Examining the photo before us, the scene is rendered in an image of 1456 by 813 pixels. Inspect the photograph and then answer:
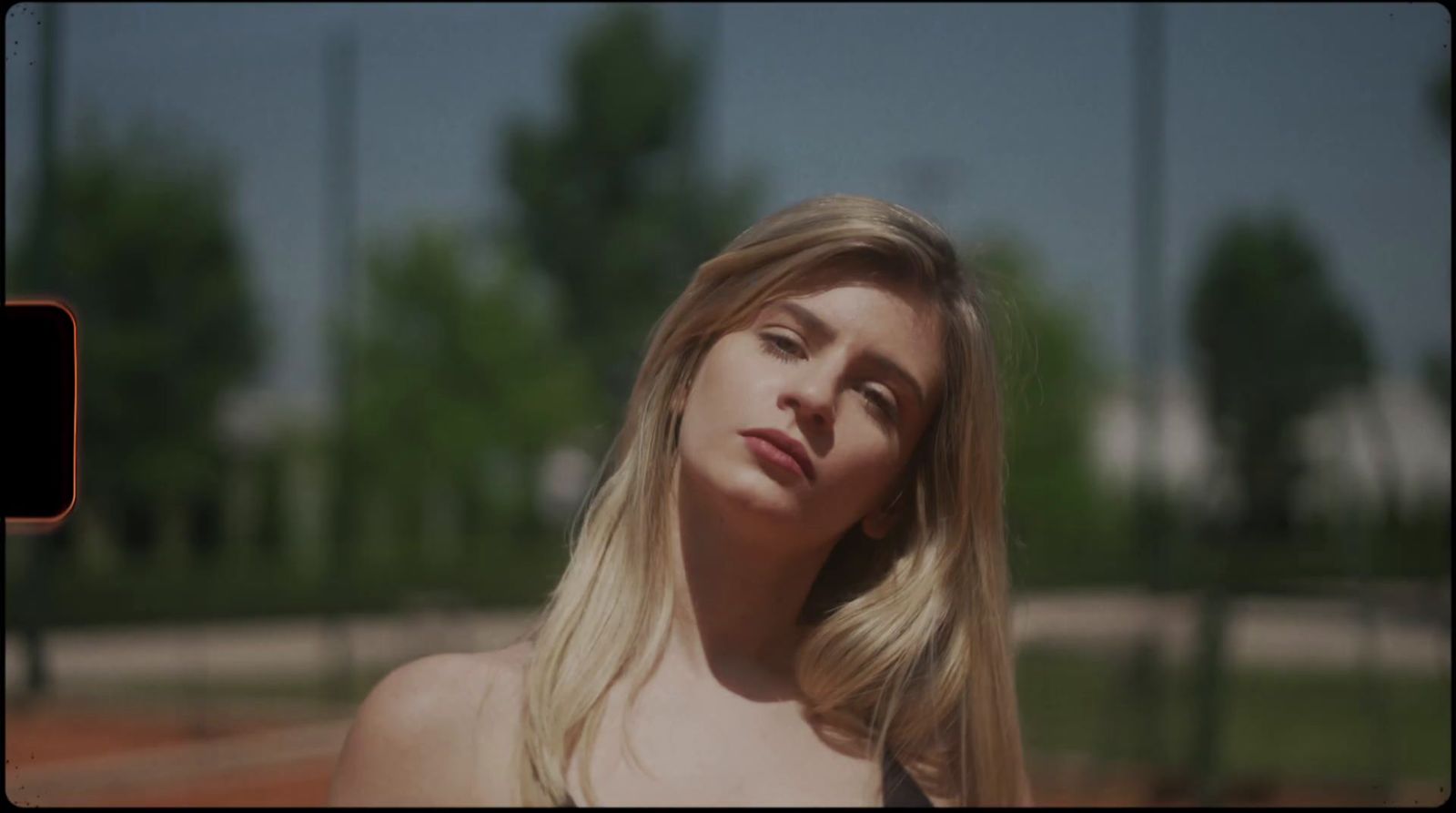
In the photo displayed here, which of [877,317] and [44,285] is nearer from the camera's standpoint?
[877,317]

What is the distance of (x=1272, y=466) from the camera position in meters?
5.91

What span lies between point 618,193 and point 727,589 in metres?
5.79

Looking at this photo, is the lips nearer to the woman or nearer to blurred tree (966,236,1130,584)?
the woman

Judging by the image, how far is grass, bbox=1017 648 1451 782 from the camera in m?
6.09

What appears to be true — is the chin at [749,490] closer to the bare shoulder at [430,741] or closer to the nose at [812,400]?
the nose at [812,400]

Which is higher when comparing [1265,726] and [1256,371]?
[1256,371]

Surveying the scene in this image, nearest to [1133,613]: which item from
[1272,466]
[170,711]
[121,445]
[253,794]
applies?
[1272,466]

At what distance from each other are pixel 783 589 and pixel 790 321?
0.22 m

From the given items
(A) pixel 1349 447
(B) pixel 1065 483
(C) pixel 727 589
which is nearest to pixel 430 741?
(C) pixel 727 589

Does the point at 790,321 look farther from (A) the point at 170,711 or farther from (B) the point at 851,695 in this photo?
(A) the point at 170,711

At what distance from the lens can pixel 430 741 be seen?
0.98m

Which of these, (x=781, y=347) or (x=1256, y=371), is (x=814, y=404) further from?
(x=1256, y=371)

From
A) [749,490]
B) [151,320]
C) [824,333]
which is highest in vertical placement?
[824,333]

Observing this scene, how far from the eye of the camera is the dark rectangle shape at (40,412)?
927 mm
